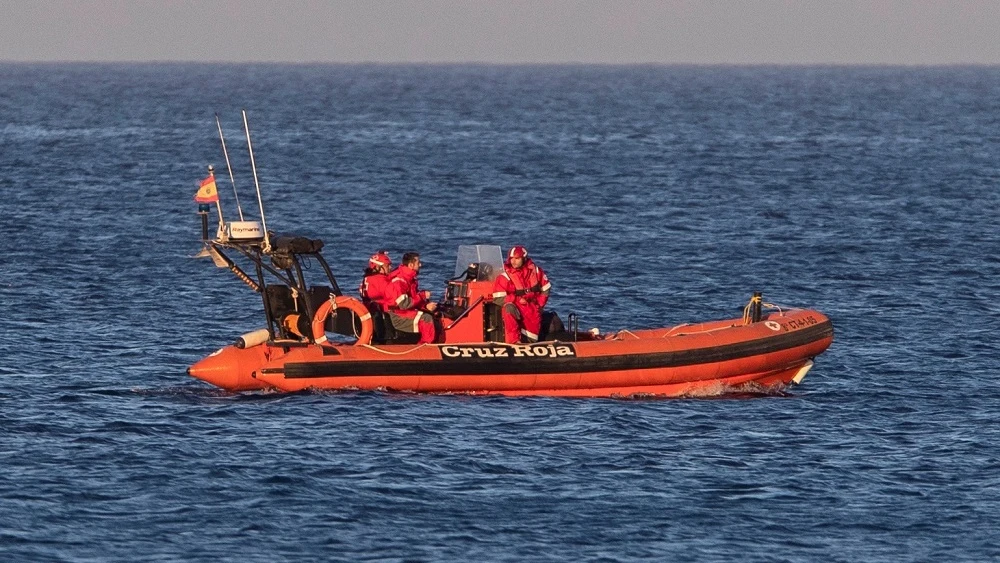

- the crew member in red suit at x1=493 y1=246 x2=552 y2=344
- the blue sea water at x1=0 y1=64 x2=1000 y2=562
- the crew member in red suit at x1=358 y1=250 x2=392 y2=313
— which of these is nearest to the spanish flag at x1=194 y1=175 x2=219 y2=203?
the crew member in red suit at x1=358 y1=250 x2=392 y2=313

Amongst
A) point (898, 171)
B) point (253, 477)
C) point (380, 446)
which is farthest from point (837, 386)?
point (898, 171)

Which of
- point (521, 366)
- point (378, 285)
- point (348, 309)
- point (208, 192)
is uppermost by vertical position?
point (208, 192)

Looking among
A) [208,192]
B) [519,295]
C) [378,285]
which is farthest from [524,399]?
[208,192]

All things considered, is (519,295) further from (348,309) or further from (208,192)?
(208,192)

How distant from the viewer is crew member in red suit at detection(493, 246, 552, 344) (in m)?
→ 21.6

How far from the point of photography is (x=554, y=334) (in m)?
22.3

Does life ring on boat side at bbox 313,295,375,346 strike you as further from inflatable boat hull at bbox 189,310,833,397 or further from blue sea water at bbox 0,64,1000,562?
blue sea water at bbox 0,64,1000,562

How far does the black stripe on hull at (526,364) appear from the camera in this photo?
21.2 metres

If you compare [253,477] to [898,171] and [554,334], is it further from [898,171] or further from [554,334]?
[898,171]

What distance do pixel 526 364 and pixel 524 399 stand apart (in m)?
0.43

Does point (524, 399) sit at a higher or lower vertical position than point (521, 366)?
lower

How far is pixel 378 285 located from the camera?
21.8 metres

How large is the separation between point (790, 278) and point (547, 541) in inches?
697

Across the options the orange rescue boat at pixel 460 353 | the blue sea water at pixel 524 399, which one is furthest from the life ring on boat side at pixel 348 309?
the blue sea water at pixel 524 399
